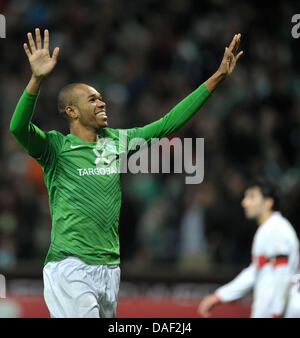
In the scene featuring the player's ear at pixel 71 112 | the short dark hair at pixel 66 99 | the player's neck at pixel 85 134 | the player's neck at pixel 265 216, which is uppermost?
the short dark hair at pixel 66 99

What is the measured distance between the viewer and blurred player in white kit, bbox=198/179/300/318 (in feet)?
21.9

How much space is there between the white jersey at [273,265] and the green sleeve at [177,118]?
1.95m

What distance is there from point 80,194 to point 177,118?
0.92m

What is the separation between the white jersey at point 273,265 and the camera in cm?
665

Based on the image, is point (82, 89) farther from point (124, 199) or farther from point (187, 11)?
point (187, 11)

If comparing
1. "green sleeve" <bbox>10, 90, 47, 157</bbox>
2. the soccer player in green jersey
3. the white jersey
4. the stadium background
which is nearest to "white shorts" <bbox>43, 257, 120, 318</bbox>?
the soccer player in green jersey

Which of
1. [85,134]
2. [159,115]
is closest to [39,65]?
[85,134]

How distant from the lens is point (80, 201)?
496cm

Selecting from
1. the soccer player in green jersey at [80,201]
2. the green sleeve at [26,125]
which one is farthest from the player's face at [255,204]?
the green sleeve at [26,125]

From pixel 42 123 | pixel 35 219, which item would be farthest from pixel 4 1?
pixel 35 219

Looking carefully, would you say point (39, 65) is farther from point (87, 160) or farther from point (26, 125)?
point (87, 160)

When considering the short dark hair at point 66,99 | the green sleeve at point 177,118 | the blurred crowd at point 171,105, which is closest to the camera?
the short dark hair at point 66,99

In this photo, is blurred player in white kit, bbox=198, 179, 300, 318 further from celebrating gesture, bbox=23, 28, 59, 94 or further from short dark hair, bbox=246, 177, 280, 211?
celebrating gesture, bbox=23, 28, 59, 94

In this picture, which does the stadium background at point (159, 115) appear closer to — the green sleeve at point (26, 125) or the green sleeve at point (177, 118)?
the green sleeve at point (177, 118)
